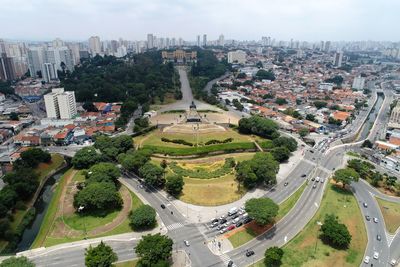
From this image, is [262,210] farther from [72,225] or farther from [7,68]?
[7,68]

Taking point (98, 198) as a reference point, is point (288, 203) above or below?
below

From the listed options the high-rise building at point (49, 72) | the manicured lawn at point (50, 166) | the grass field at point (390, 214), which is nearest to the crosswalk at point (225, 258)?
the grass field at point (390, 214)

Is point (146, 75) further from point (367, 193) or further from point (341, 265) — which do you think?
point (341, 265)

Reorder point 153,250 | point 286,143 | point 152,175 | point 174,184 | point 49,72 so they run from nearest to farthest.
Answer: point 153,250 < point 174,184 < point 152,175 < point 286,143 < point 49,72

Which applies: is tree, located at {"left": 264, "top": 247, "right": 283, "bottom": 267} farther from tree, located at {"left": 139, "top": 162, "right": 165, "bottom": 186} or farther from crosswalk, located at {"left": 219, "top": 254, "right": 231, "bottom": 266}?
tree, located at {"left": 139, "top": 162, "right": 165, "bottom": 186}

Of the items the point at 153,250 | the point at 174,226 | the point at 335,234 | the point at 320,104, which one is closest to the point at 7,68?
the point at 174,226
